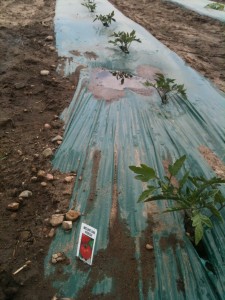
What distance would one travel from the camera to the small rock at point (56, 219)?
1741 mm

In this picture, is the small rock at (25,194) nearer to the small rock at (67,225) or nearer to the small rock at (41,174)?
the small rock at (41,174)

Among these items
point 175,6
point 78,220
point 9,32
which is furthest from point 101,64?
point 175,6

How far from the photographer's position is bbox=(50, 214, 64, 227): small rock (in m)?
1.74

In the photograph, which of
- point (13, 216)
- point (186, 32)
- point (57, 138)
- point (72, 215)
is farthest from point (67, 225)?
point (186, 32)

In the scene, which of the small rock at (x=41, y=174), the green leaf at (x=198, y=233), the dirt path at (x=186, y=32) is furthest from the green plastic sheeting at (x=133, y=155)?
the dirt path at (x=186, y=32)

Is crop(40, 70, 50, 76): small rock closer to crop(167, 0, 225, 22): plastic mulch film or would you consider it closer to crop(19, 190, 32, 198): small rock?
crop(19, 190, 32, 198): small rock

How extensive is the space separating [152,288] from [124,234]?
348mm

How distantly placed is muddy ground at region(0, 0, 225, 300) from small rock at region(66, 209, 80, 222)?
0.08m

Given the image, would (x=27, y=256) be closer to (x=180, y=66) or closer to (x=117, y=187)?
(x=117, y=187)

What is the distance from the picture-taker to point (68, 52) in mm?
3955

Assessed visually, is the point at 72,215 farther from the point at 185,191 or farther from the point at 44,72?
the point at 44,72

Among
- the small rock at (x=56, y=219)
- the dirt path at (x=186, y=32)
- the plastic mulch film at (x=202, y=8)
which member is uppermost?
the plastic mulch film at (x=202, y=8)

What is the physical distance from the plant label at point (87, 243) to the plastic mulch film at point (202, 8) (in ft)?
19.4

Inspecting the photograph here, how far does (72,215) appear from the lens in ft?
5.82
